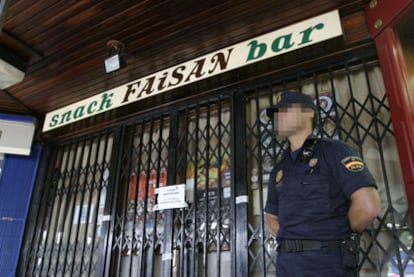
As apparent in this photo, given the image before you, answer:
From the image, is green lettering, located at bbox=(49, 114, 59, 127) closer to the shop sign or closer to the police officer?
the shop sign

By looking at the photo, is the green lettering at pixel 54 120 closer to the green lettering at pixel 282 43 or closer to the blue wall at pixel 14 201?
the blue wall at pixel 14 201

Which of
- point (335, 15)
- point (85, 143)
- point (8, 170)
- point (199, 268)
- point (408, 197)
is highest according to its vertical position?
point (335, 15)

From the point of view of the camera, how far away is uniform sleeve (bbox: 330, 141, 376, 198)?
1.25m

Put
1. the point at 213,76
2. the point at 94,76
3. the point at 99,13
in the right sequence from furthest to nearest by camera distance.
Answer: the point at 94,76
the point at 213,76
the point at 99,13

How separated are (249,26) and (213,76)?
0.46 m

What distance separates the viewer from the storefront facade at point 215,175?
1.95 m

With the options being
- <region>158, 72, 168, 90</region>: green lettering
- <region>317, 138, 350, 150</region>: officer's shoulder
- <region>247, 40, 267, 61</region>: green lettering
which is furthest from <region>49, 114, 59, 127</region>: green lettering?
<region>317, 138, 350, 150</region>: officer's shoulder

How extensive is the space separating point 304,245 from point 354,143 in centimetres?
106

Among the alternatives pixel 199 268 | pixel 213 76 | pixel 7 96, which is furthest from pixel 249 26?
pixel 7 96

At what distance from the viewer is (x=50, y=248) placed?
3.25 meters

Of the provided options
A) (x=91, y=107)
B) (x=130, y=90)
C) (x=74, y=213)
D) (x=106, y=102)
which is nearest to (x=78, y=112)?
(x=91, y=107)

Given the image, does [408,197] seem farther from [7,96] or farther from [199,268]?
[7,96]

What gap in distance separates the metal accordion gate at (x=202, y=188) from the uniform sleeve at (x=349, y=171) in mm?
687

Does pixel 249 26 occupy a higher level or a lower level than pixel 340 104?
higher
